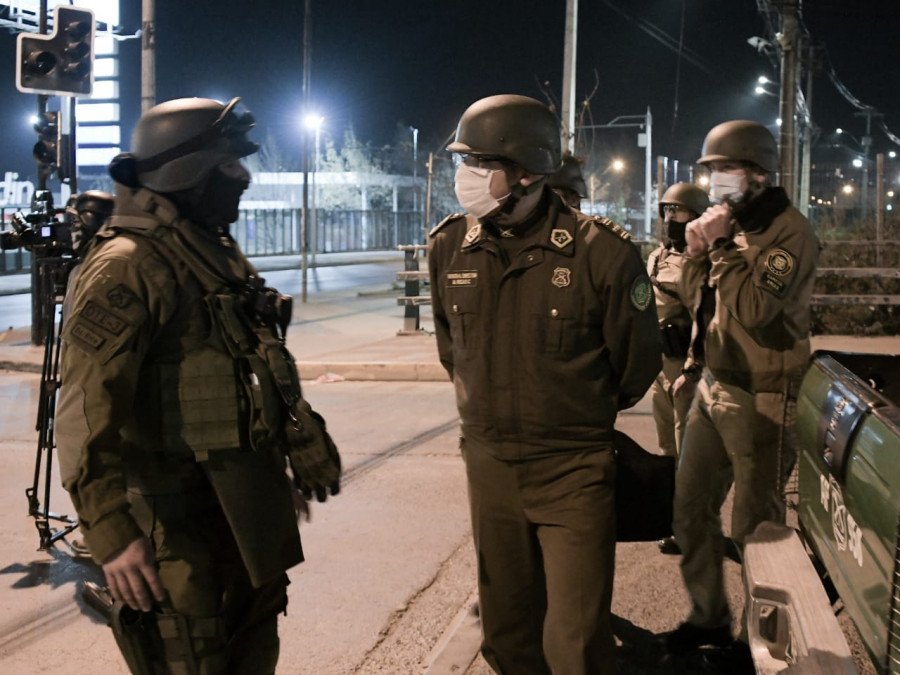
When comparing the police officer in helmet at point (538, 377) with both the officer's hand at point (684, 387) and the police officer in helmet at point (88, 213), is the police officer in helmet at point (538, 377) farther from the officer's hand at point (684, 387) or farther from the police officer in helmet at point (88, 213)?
the police officer in helmet at point (88, 213)


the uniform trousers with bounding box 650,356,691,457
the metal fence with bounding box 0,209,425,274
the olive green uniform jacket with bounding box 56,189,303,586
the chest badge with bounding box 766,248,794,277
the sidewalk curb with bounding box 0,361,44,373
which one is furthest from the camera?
the metal fence with bounding box 0,209,425,274

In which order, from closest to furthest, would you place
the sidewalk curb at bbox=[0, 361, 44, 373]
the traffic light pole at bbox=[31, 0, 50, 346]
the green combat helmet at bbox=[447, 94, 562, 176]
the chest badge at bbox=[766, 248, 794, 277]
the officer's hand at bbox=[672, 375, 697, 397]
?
the green combat helmet at bbox=[447, 94, 562, 176]
the chest badge at bbox=[766, 248, 794, 277]
the officer's hand at bbox=[672, 375, 697, 397]
the traffic light pole at bbox=[31, 0, 50, 346]
the sidewalk curb at bbox=[0, 361, 44, 373]

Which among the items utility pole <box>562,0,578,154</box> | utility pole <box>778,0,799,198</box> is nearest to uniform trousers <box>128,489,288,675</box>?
utility pole <box>778,0,799,198</box>

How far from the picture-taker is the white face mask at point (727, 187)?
155 inches

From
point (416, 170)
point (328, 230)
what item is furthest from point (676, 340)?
point (416, 170)

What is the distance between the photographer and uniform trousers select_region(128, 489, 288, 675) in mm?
2672

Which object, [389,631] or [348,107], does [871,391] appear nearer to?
[389,631]

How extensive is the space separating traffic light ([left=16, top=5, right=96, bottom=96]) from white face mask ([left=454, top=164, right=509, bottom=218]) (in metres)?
9.29

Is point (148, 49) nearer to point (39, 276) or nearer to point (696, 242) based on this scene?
point (39, 276)

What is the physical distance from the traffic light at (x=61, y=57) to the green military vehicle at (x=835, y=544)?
32.7 ft

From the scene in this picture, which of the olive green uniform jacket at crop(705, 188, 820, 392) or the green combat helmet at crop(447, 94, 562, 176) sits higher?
the green combat helmet at crop(447, 94, 562, 176)

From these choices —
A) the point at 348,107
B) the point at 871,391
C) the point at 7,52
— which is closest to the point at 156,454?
the point at 871,391

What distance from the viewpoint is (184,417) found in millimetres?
2670

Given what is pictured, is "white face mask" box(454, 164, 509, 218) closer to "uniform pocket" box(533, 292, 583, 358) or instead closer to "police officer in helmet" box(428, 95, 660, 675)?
"police officer in helmet" box(428, 95, 660, 675)
